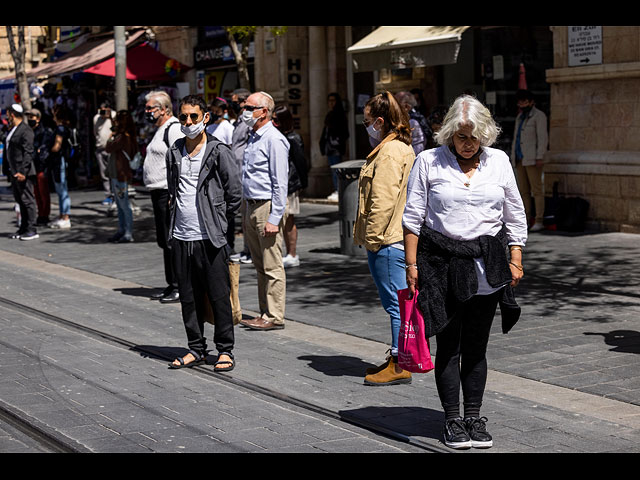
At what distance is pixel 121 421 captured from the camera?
596cm

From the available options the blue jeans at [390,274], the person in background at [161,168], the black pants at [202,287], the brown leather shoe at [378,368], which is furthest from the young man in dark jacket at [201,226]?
the person in background at [161,168]

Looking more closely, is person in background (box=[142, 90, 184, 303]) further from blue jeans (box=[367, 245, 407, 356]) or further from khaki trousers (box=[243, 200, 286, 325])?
blue jeans (box=[367, 245, 407, 356])

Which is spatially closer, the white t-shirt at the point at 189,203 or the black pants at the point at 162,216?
the white t-shirt at the point at 189,203

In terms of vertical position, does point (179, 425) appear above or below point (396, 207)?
below

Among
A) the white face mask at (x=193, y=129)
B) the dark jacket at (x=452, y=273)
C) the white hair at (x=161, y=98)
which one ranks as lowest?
the dark jacket at (x=452, y=273)

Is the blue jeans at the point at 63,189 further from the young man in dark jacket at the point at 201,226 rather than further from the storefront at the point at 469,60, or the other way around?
the young man in dark jacket at the point at 201,226

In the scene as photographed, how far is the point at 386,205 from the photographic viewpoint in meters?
6.68

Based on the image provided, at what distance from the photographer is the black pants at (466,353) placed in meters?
5.41

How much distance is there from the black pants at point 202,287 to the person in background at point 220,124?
17.3ft

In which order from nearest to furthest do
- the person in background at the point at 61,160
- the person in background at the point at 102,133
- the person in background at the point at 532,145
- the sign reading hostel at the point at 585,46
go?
1. the sign reading hostel at the point at 585,46
2. the person in background at the point at 532,145
3. the person in background at the point at 61,160
4. the person in background at the point at 102,133

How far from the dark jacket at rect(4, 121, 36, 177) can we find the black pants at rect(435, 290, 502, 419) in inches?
435

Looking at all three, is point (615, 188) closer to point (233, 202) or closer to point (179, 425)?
point (233, 202)
